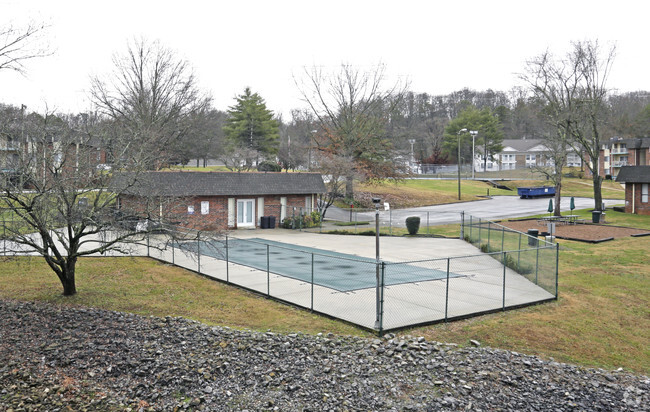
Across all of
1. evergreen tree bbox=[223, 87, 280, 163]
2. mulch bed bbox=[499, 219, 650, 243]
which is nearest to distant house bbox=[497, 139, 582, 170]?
evergreen tree bbox=[223, 87, 280, 163]

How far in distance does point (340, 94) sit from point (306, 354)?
48.4 m

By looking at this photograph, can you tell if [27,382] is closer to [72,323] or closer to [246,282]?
[72,323]

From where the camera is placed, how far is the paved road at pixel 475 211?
43.3 m

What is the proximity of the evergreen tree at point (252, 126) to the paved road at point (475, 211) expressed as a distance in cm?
2254

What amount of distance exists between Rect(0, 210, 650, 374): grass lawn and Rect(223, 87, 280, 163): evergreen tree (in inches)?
1877

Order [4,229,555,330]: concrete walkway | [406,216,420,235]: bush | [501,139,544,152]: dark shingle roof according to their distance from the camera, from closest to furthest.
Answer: [4,229,555,330]: concrete walkway < [406,216,420,235]: bush < [501,139,544,152]: dark shingle roof

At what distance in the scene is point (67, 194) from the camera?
52.8 feet

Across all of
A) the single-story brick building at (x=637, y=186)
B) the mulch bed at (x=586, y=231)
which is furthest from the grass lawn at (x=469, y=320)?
the single-story brick building at (x=637, y=186)

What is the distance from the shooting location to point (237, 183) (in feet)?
119

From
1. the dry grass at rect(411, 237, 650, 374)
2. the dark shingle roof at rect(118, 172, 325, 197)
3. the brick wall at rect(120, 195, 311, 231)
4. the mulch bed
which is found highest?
the dark shingle roof at rect(118, 172, 325, 197)

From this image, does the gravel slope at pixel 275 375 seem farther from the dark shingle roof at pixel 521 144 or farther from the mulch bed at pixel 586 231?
the dark shingle roof at pixel 521 144

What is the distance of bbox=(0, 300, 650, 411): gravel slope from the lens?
32.8 ft

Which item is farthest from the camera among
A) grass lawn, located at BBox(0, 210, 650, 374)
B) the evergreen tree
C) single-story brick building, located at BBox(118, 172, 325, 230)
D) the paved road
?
the evergreen tree

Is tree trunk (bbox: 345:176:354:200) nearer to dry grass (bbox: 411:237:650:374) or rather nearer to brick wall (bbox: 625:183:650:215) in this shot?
brick wall (bbox: 625:183:650:215)
